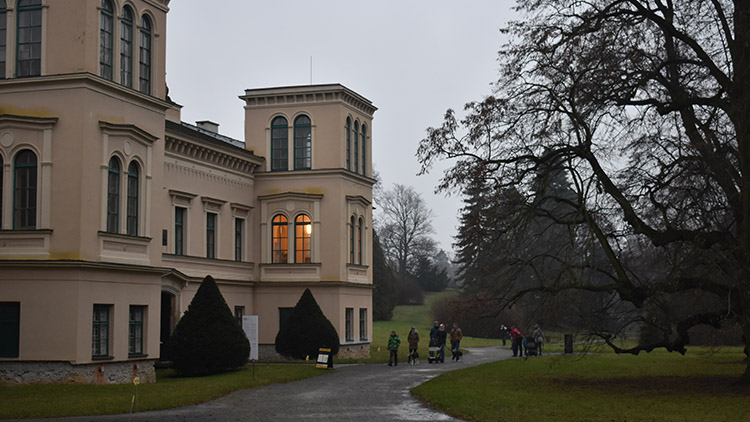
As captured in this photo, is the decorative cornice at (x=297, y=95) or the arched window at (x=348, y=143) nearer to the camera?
the decorative cornice at (x=297, y=95)

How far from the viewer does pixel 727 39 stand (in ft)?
75.0

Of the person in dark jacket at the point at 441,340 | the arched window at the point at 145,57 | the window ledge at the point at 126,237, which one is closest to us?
the window ledge at the point at 126,237

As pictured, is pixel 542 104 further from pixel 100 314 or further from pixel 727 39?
pixel 100 314

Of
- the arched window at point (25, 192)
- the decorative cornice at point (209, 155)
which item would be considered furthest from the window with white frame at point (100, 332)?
the decorative cornice at point (209, 155)

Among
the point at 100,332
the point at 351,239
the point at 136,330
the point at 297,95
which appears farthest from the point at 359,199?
the point at 100,332

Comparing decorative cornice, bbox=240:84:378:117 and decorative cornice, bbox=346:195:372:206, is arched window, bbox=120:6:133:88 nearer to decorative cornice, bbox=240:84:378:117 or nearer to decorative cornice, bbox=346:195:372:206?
decorative cornice, bbox=240:84:378:117

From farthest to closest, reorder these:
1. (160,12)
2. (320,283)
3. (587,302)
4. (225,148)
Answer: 1. (587,302)
2. (320,283)
3. (225,148)
4. (160,12)

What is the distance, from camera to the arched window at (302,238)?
140 feet

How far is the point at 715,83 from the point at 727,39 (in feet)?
9.37

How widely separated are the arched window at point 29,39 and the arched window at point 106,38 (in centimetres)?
173

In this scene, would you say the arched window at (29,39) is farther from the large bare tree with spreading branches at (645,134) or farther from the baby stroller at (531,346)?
the baby stroller at (531,346)

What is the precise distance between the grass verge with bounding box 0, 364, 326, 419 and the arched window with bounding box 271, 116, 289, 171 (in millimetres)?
16165

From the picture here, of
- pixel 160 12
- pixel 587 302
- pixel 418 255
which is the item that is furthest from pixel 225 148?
pixel 418 255

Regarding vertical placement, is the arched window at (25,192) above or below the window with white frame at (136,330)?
above
